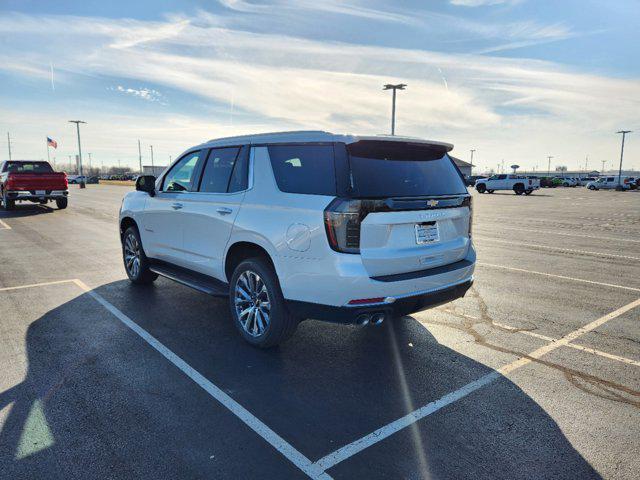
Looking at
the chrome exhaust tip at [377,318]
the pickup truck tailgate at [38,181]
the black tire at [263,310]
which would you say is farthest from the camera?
the pickup truck tailgate at [38,181]

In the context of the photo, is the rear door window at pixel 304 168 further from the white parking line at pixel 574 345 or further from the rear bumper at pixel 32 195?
the rear bumper at pixel 32 195

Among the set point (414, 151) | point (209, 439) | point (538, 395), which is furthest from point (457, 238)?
point (209, 439)

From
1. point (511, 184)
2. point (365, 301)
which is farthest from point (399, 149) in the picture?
point (511, 184)

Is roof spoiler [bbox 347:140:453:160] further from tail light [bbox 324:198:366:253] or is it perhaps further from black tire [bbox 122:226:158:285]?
black tire [bbox 122:226:158:285]

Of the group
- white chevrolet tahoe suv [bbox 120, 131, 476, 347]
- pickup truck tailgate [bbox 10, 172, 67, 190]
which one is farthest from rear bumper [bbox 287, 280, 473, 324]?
pickup truck tailgate [bbox 10, 172, 67, 190]

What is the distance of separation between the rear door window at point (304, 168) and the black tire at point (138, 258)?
10.0 ft

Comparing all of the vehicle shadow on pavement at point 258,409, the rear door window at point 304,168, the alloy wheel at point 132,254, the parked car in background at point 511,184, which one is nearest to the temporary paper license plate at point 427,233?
the rear door window at point 304,168

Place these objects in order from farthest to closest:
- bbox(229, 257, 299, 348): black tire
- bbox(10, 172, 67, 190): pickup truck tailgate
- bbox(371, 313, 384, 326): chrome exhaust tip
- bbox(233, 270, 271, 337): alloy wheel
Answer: bbox(10, 172, 67, 190): pickup truck tailgate, bbox(233, 270, 271, 337): alloy wheel, bbox(229, 257, 299, 348): black tire, bbox(371, 313, 384, 326): chrome exhaust tip

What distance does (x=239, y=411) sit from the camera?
3227mm

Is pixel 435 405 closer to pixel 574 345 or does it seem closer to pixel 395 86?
pixel 574 345

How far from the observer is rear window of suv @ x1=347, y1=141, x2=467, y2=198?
369cm

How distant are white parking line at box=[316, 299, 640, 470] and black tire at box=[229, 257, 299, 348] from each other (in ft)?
4.37

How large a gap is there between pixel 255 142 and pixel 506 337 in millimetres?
3178

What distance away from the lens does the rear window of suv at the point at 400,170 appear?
12.1ft
